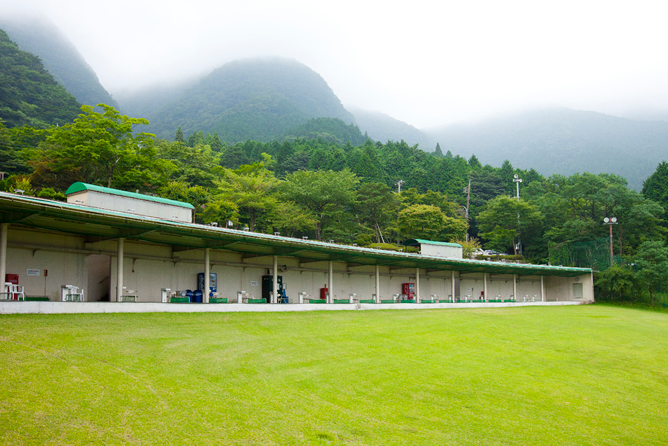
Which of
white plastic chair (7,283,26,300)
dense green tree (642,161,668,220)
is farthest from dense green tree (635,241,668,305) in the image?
white plastic chair (7,283,26,300)

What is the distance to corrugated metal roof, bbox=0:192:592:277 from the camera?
15000 millimetres

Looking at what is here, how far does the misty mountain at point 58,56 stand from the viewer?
145 metres

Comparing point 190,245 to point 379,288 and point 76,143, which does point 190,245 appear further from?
point 76,143

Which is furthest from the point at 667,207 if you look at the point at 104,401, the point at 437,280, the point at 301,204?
the point at 104,401

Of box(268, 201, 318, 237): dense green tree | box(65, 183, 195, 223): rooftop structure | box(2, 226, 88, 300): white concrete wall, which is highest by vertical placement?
box(268, 201, 318, 237): dense green tree

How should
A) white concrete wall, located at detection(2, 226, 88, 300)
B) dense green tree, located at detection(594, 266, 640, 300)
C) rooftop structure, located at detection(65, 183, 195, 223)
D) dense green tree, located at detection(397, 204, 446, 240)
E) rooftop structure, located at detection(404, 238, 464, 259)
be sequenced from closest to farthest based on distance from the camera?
white concrete wall, located at detection(2, 226, 88, 300)
rooftop structure, located at detection(65, 183, 195, 223)
rooftop structure, located at detection(404, 238, 464, 259)
dense green tree, located at detection(594, 266, 640, 300)
dense green tree, located at detection(397, 204, 446, 240)

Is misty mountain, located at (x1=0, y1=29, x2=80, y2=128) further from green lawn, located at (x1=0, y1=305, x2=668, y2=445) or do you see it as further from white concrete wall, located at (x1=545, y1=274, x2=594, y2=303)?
white concrete wall, located at (x1=545, y1=274, x2=594, y2=303)

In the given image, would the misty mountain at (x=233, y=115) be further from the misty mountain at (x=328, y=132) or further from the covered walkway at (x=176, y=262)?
the covered walkway at (x=176, y=262)

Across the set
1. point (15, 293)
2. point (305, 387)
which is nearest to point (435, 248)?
point (15, 293)

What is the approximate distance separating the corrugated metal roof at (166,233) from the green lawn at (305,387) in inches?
137

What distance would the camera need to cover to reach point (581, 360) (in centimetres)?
1265

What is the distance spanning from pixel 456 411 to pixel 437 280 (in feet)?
97.8

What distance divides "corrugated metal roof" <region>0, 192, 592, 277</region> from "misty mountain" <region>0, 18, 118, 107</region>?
459 feet

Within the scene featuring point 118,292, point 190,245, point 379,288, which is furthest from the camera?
point 379,288
